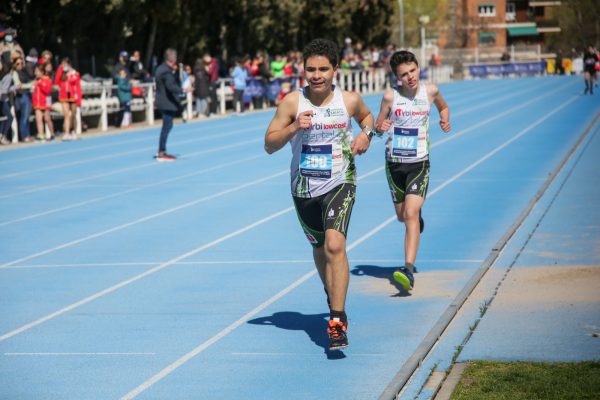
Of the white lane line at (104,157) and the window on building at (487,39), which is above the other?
the window on building at (487,39)

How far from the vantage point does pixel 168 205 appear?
56.9 feet

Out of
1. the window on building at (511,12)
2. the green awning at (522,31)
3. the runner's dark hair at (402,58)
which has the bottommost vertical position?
the green awning at (522,31)

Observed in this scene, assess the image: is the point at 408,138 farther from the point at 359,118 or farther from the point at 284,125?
the point at 284,125

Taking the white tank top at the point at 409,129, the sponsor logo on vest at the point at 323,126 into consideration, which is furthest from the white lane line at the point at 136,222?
the sponsor logo on vest at the point at 323,126

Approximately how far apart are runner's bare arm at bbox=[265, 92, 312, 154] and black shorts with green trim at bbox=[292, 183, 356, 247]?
44 cm

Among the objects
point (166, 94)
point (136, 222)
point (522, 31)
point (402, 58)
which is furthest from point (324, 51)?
point (522, 31)

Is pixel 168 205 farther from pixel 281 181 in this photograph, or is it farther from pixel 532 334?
pixel 532 334

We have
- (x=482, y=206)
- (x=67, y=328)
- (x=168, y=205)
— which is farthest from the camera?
(x=168, y=205)

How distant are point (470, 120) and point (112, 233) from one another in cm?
2353

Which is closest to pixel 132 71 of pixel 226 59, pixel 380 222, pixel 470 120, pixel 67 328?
pixel 470 120

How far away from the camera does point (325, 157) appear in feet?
27.1

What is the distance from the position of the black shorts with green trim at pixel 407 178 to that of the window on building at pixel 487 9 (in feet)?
462

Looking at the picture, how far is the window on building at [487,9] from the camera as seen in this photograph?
149000 mm

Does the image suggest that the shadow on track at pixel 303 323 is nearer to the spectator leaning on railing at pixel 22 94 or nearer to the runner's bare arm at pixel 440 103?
→ the runner's bare arm at pixel 440 103
